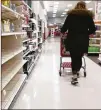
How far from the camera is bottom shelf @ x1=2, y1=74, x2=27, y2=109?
9.33ft

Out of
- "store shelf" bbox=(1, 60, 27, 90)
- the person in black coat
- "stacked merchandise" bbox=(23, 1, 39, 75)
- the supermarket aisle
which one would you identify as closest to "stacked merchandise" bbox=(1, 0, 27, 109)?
"store shelf" bbox=(1, 60, 27, 90)

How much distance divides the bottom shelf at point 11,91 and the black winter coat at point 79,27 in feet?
4.37

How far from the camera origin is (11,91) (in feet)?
10.9

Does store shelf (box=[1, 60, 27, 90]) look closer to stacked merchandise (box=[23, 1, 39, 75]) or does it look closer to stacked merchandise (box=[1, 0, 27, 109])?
stacked merchandise (box=[1, 0, 27, 109])

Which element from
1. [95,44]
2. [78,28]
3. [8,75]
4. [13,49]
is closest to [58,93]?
[8,75]

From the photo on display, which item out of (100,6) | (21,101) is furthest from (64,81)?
(100,6)

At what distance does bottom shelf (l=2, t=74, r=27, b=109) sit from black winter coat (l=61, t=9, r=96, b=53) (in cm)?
133

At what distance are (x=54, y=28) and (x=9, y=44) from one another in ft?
115

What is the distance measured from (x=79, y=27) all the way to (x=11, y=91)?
1.99 m

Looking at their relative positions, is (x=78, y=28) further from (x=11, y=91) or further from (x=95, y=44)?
(x=95, y=44)

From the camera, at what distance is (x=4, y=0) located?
120 inches

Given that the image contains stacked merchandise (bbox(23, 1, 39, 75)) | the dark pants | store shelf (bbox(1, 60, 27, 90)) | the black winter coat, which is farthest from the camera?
stacked merchandise (bbox(23, 1, 39, 75))

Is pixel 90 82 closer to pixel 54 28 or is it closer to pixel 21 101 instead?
pixel 21 101

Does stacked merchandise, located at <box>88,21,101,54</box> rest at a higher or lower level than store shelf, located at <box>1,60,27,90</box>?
higher
